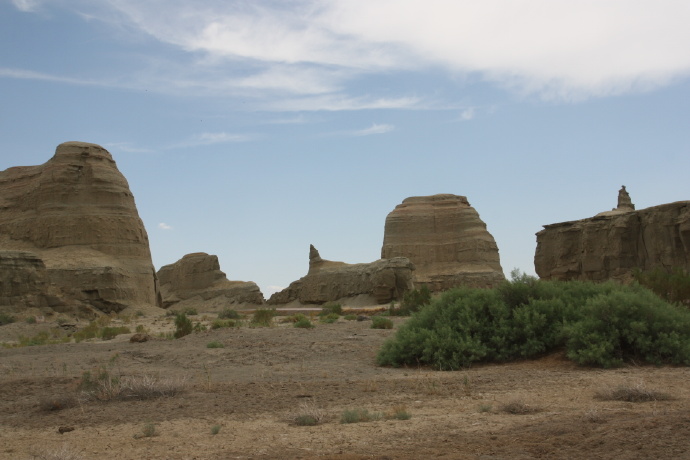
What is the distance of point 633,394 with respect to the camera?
7.79m

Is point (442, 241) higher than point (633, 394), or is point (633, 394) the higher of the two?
point (442, 241)

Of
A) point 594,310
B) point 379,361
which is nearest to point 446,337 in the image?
point 379,361

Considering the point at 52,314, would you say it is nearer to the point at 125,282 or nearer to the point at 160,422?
the point at 125,282

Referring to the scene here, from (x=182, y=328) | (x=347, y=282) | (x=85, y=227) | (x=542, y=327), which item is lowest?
(x=542, y=327)

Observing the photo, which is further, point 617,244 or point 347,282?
point 347,282

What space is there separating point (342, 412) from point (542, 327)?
19.3 feet

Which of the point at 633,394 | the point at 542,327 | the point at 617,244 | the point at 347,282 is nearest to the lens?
the point at 633,394

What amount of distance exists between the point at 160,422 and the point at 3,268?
96.3ft

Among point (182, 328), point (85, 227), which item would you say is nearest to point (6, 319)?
point (182, 328)

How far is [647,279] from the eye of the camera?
63.7 feet

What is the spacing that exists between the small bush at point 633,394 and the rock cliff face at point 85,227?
122ft

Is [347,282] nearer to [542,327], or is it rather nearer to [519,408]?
[542,327]

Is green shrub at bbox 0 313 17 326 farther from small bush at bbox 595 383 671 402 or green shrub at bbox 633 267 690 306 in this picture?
small bush at bbox 595 383 671 402

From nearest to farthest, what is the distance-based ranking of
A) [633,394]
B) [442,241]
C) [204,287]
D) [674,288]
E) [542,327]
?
[633,394]
[542,327]
[674,288]
[204,287]
[442,241]
